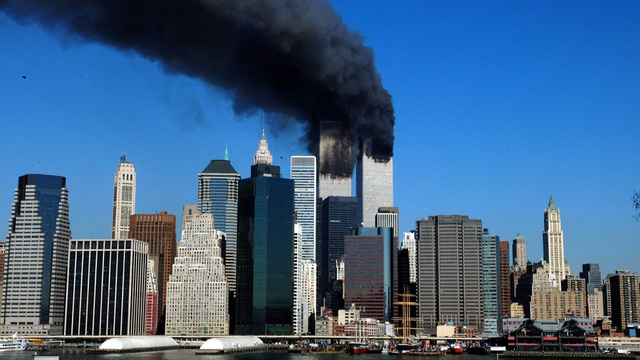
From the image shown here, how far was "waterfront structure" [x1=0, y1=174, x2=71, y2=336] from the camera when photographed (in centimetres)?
17238

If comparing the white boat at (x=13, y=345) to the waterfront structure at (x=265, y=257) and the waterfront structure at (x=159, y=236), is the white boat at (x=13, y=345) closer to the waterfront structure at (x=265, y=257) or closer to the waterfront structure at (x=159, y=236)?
the waterfront structure at (x=265, y=257)

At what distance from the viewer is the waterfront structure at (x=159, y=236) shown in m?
193

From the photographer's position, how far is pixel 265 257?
567 ft

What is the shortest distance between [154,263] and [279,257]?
32.2 metres

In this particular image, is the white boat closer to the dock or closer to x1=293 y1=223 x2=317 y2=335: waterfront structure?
x1=293 y1=223 x2=317 y2=335: waterfront structure

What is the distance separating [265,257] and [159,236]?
33.6 meters

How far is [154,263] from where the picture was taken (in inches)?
7480

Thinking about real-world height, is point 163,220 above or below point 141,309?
above

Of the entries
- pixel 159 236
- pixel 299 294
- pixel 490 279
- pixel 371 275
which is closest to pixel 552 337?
pixel 490 279

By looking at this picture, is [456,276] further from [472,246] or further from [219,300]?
[219,300]

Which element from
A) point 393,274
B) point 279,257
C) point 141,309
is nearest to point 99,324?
point 141,309

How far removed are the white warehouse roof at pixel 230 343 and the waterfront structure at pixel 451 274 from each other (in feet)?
159

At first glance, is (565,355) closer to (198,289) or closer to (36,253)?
(198,289)

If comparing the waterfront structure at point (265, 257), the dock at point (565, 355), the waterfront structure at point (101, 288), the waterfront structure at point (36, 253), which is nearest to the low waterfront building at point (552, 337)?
the dock at point (565, 355)
